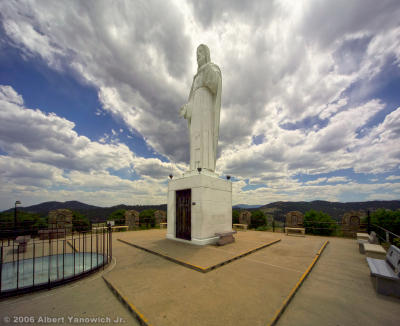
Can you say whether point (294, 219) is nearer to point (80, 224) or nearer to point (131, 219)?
point (131, 219)

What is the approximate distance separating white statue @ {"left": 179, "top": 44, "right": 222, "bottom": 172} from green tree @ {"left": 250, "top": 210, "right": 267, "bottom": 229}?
859 centimetres

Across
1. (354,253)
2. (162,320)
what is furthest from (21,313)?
(354,253)

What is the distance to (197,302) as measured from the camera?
3408 millimetres

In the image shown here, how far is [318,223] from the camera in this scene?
12.2 meters

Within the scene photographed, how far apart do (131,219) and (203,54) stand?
12324 millimetres

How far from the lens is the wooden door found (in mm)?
8438

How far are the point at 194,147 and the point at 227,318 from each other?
7.43 m

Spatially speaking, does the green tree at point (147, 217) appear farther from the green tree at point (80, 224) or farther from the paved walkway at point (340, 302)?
the paved walkway at point (340, 302)

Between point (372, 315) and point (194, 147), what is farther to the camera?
point (194, 147)

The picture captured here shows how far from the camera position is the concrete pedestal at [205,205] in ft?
26.1

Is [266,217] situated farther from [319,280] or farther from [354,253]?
[319,280]

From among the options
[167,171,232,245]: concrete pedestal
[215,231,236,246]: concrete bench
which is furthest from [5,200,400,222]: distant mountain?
[215,231,236,246]: concrete bench

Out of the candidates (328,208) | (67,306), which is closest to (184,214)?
(67,306)

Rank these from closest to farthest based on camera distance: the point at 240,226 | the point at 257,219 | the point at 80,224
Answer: the point at 80,224 < the point at 240,226 < the point at 257,219
